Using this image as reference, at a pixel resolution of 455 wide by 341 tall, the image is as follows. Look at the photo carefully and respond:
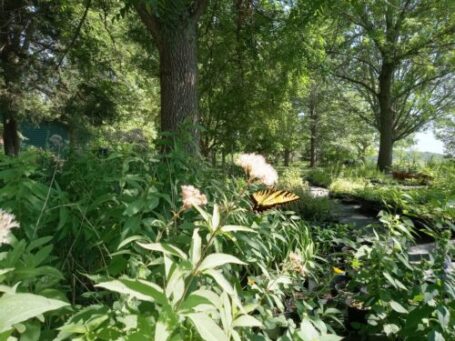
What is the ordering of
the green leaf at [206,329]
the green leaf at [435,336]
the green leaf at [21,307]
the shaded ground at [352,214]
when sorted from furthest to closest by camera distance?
the shaded ground at [352,214] → the green leaf at [435,336] → the green leaf at [206,329] → the green leaf at [21,307]

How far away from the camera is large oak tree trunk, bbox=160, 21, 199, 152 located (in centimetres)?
395

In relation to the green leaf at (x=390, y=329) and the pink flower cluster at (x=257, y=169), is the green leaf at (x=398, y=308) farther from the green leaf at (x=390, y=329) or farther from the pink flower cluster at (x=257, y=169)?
the pink flower cluster at (x=257, y=169)

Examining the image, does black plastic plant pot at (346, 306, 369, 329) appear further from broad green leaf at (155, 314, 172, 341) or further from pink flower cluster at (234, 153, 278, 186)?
broad green leaf at (155, 314, 172, 341)

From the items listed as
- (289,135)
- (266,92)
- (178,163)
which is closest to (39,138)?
(289,135)

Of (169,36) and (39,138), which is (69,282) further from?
(39,138)

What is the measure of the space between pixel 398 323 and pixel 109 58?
10919mm

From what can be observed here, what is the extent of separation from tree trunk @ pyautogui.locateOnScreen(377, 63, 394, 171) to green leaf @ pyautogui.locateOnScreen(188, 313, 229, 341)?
13.6 meters

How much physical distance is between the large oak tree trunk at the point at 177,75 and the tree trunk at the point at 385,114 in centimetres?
1067

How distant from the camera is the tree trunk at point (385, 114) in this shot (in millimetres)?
12828

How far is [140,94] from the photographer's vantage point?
41.9 feet

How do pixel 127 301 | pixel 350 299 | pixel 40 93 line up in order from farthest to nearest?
pixel 40 93
pixel 350 299
pixel 127 301

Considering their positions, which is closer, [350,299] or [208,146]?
[350,299]

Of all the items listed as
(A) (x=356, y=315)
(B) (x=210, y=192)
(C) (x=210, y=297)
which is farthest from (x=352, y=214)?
(C) (x=210, y=297)

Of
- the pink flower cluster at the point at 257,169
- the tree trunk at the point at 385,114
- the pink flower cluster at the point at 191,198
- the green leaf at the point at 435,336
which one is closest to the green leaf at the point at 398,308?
the green leaf at the point at 435,336
